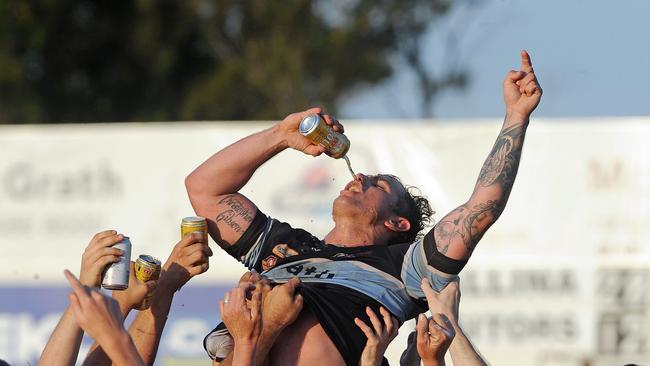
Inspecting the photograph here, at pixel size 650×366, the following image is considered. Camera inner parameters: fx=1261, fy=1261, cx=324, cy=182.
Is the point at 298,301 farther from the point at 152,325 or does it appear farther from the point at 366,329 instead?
the point at 152,325

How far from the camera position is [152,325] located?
5.36m

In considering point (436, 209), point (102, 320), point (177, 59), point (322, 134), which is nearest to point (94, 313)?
point (102, 320)

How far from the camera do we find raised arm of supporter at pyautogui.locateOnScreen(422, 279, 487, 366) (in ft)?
15.5

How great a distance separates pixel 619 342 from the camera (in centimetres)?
967

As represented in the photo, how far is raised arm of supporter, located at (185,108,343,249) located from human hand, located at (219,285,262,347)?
4.43ft

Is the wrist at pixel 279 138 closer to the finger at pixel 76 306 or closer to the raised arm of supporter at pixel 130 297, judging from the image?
the raised arm of supporter at pixel 130 297

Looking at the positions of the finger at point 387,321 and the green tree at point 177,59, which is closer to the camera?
the finger at point 387,321

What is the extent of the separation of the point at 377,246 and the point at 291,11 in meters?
20.0

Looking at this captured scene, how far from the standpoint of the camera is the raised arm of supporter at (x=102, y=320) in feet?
12.5

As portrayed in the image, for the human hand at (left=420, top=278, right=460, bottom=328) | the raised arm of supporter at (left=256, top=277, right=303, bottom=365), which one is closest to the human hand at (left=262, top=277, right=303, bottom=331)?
the raised arm of supporter at (left=256, top=277, right=303, bottom=365)

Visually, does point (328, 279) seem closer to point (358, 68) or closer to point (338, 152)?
point (338, 152)

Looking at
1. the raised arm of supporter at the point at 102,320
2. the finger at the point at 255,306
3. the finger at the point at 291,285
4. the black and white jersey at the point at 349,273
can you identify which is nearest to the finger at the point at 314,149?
the black and white jersey at the point at 349,273

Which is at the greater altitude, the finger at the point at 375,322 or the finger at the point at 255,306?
the finger at the point at 255,306

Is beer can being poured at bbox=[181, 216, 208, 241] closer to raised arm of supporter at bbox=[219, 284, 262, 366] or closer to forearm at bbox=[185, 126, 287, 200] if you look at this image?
forearm at bbox=[185, 126, 287, 200]
